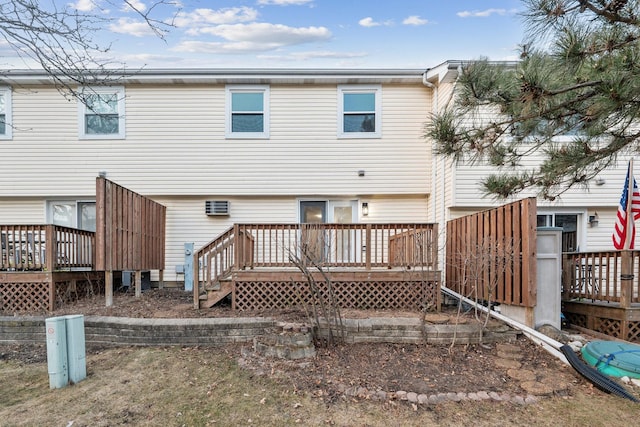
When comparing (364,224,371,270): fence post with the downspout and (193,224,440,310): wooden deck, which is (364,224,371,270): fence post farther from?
the downspout

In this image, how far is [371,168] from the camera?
26.8 feet

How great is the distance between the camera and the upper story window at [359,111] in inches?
321

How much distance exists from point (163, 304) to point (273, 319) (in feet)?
8.49

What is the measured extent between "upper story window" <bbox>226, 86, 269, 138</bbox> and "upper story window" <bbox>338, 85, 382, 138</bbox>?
6.22 ft

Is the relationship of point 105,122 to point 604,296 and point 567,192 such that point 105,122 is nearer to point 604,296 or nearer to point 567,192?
point 604,296

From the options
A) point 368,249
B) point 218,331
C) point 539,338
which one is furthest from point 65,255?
point 539,338

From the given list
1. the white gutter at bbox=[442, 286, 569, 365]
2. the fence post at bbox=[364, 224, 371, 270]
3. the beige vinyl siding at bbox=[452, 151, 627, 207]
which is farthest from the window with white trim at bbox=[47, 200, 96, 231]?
the white gutter at bbox=[442, 286, 569, 365]

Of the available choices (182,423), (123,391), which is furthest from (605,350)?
(123,391)

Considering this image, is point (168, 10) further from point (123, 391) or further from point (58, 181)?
point (58, 181)

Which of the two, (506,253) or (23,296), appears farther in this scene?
(23,296)

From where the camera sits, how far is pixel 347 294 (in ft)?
19.4

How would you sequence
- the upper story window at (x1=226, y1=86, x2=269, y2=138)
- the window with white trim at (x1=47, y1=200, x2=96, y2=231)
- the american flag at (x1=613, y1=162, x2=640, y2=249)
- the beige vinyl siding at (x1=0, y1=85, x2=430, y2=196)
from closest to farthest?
the american flag at (x1=613, y1=162, x2=640, y2=249) → the beige vinyl siding at (x1=0, y1=85, x2=430, y2=196) → the upper story window at (x1=226, y1=86, x2=269, y2=138) → the window with white trim at (x1=47, y1=200, x2=96, y2=231)

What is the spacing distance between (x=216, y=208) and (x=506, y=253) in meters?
6.34

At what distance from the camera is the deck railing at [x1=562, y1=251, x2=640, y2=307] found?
472 cm
